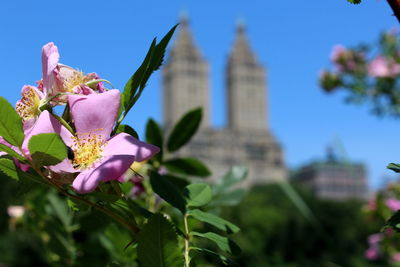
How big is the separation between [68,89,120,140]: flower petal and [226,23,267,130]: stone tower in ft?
75.8

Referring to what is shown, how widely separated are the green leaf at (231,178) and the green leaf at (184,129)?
0.05 m

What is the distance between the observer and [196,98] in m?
23.1

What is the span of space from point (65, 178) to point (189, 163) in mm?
163

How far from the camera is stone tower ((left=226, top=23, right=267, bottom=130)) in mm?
23391

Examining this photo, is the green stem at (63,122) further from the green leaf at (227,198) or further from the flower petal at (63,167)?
the green leaf at (227,198)

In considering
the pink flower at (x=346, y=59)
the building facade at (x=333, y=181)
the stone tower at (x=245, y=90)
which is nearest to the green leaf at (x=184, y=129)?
the pink flower at (x=346, y=59)

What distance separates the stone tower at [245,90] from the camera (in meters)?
23.4

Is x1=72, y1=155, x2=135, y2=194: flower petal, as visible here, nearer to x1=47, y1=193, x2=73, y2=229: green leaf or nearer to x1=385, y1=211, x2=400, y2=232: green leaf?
x1=385, y1=211, x2=400, y2=232: green leaf

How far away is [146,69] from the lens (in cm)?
18

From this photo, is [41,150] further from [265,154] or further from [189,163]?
[265,154]

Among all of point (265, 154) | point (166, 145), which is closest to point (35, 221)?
point (166, 145)

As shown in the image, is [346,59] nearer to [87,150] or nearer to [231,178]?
[231,178]

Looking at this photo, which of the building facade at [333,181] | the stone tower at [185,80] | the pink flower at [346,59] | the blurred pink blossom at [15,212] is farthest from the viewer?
the stone tower at [185,80]

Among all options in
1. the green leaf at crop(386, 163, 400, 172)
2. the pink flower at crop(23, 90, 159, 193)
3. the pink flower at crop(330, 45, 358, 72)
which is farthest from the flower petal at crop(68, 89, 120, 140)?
the pink flower at crop(330, 45, 358, 72)
